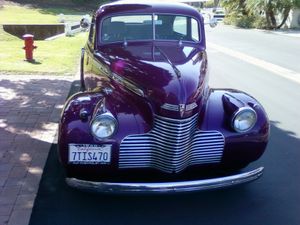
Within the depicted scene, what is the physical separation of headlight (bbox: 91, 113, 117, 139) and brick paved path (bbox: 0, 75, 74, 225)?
981 millimetres

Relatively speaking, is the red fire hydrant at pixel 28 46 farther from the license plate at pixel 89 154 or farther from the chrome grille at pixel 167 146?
the chrome grille at pixel 167 146

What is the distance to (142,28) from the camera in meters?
5.23

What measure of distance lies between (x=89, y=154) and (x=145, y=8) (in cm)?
244

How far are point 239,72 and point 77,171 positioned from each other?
8457 millimetres

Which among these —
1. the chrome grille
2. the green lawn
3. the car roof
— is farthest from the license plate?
the green lawn

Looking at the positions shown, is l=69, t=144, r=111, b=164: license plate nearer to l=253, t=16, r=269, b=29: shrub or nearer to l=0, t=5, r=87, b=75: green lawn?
l=0, t=5, r=87, b=75: green lawn

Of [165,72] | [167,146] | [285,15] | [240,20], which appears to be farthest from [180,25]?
[240,20]

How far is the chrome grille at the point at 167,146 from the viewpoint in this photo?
3.68 metres

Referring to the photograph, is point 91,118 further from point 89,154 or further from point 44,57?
point 44,57

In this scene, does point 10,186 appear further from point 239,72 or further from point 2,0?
point 2,0

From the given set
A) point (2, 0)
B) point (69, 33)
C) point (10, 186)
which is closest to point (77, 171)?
point (10, 186)

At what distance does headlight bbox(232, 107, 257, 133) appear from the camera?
3910mm

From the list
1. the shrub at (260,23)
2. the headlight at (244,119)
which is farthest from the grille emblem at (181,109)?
the shrub at (260,23)

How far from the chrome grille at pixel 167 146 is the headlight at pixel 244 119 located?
0.23 metres
